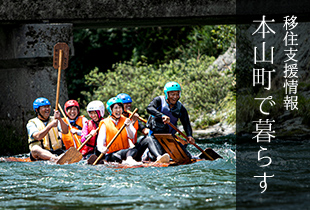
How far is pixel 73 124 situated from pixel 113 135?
1.53 metres

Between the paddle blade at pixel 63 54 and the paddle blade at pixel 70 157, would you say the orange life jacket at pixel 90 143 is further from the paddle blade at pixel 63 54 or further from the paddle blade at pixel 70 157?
the paddle blade at pixel 63 54

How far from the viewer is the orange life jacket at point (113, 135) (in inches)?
350

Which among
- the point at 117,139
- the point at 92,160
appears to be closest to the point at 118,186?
the point at 92,160

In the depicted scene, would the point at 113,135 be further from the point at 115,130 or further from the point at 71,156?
the point at 71,156

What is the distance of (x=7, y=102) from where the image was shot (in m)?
10.1

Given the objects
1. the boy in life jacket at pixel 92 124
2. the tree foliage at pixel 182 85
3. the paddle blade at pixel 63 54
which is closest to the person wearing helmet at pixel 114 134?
the boy in life jacket at pixel 92 124

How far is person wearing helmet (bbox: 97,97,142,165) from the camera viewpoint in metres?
8.88

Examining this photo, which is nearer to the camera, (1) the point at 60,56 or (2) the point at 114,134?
(2) the point at 114,134

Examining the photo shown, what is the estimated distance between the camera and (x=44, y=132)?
9047 mm

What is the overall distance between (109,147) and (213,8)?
3064 mm

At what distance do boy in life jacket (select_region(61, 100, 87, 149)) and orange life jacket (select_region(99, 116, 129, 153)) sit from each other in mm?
1133

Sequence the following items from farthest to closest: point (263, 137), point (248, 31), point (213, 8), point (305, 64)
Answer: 1. point (248, 31)
2. point (305, 64)
3. point (263, 137)
4. point (213, 8)

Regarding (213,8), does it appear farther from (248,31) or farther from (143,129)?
(248,31)

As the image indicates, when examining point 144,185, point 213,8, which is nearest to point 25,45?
point 213,8
